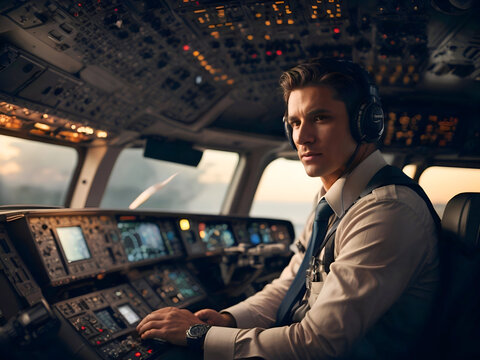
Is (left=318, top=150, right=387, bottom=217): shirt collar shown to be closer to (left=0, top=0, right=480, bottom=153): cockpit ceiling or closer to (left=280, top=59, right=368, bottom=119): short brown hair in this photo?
(left=280, top=59, right=368, bottom=119): short brown hair

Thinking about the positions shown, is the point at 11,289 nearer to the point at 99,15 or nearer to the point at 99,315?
the point at 99,315

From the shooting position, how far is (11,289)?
55.2 inches

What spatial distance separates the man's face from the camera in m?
1.17

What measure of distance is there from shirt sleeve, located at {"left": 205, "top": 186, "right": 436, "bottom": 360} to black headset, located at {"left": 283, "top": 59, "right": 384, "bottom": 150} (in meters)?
0.24

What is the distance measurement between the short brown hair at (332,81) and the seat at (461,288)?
0.46 meters

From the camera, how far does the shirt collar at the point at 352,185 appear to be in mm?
1150

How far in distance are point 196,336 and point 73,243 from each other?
40.1 inches

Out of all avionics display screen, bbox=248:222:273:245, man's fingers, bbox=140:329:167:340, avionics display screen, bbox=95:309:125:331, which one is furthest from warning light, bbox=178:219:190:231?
man's fingers, bbox=140:329:167:340

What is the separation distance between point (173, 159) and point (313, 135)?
2.42 metres

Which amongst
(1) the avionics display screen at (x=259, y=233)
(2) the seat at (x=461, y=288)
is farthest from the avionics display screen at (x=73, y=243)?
(1) the avionics display screen at (x=259, y=233)

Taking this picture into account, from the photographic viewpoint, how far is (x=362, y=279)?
899 millimetres

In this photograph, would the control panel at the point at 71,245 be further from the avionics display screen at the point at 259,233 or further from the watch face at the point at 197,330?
the avionics display screen at the point at 259,233

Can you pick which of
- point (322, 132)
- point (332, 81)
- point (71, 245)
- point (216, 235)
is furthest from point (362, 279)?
point (216, 235)

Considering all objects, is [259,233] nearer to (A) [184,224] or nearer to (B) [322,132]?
(A) [184,224]
